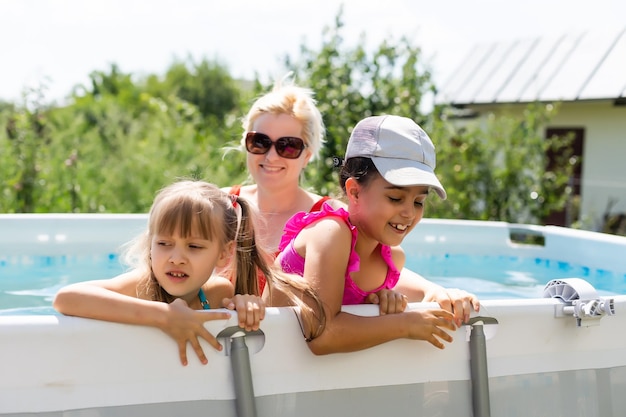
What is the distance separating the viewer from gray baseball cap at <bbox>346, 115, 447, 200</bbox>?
92.3 inches

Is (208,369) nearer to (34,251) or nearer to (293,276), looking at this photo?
(293,276)

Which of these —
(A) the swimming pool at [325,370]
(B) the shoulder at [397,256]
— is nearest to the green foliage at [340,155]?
(B) the shoulder at [397,256]

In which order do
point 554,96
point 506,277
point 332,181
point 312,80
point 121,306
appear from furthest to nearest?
point 554,96 < point 312,80 < point 332,181 < point 506,277 < point 121,306

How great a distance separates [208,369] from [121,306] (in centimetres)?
30

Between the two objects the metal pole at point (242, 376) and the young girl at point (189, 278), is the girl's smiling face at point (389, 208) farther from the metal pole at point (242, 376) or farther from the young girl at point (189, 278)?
the metal pole at point (242, 376)

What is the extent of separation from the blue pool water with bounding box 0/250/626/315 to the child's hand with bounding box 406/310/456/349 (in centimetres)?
230

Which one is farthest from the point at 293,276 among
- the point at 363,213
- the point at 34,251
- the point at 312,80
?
the point at 312,80

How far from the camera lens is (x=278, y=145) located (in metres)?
3.60

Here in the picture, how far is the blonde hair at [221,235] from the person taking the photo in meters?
2.26

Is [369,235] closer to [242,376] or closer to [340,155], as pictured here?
[242,376]

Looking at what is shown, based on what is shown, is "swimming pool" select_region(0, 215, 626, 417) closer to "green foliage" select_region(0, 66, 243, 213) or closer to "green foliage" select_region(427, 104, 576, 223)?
"green foliage" select_region(0, 66, 243, 213)

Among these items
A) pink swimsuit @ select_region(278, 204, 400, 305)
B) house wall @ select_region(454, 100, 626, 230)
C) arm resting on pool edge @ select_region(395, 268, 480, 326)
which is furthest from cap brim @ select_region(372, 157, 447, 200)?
house wall @ select_region(454, 100, 626, 230)

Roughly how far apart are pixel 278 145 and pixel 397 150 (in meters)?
1.27

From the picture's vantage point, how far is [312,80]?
24.1ft
